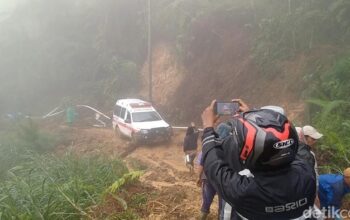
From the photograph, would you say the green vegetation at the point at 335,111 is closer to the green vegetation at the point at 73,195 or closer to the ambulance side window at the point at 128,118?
the green vegetation at the point at 73,195

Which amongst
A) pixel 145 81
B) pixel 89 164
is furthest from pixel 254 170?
pixel 145 81

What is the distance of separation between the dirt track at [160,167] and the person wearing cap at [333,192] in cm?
189

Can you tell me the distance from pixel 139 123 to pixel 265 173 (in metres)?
15.6

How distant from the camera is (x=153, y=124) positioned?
57.6 ft

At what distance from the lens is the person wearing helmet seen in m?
2.09

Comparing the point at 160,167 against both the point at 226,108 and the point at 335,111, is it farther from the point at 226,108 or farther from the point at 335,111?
the point at 226,108

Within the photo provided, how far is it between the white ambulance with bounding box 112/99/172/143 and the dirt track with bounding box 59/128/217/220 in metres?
0.41

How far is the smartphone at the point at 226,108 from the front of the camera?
3061 mm

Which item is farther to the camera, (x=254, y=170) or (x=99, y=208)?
(x=99, y=208)

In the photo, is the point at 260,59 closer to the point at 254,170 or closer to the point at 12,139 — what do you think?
the point at 12,139

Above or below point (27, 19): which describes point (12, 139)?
below

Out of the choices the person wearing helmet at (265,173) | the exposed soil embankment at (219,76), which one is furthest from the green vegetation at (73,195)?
the exposed soil embankment at (219,76)

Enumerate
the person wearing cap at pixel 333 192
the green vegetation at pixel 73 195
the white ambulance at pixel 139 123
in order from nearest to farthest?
1. the person wearing cap at pixel 333 192
2. the green vegetation at pixel 73 195
3. the white ambulance at pixel 139 123

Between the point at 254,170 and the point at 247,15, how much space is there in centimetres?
2046
